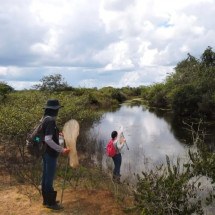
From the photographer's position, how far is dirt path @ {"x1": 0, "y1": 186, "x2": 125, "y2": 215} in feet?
31.3

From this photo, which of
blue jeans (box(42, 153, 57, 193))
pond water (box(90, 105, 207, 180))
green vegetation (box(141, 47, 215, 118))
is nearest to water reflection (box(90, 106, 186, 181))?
pond water (box(90, 105, 207, 180))

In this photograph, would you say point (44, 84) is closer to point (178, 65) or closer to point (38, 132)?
point (178, 65)

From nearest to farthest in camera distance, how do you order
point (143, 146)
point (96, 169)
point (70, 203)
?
point (70, 203) < point (96, 169) < point (143, 146)

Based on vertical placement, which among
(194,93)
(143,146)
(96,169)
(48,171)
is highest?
(194,93)

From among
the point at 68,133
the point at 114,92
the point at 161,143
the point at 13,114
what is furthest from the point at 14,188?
the point at 114,92

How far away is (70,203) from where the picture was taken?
9.95m

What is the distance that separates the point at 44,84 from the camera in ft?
168

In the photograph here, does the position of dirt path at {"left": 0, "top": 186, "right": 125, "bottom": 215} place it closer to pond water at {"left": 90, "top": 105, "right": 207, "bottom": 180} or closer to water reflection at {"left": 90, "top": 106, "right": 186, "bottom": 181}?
pond water at {"left": 90, "top": 105, "right": 207, "bottom": 180}

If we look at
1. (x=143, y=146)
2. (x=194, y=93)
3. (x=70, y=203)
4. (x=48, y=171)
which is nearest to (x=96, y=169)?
(x=70, y=203)

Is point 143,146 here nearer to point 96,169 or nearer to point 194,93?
point 96,169

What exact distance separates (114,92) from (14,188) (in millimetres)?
77298

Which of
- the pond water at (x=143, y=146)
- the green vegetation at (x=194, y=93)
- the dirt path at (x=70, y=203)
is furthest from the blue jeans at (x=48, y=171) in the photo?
the green vegetation at (x=194, y=93)

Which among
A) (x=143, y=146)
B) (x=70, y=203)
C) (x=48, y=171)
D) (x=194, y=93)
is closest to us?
(x=48, y=171)

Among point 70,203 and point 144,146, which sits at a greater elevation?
point 70,203
